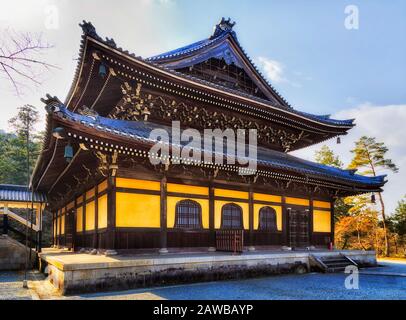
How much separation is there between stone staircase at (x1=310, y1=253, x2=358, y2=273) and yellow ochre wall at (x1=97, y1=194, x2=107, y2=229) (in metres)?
9.21

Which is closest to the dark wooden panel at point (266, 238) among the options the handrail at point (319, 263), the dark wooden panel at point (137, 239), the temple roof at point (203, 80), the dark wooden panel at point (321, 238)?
the handrail at point (319, 263)

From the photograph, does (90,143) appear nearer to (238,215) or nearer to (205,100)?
(205,100)

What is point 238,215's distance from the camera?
52.0 feet

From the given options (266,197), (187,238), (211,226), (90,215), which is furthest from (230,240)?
(90,215)

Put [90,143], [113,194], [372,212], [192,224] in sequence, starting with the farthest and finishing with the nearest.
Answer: [372,212] < [192,224] < [113,194] < [90,143]

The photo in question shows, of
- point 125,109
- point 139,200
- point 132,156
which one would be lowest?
point 139,200

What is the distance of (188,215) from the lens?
46.8 feet

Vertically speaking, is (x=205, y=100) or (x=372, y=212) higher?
(x=205, y=100)

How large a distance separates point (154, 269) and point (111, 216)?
8.09 ft

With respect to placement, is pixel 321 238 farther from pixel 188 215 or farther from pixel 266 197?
pixel 188 215

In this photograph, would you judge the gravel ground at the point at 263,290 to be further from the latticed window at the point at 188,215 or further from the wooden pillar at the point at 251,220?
the latticed window at the point at 188,215

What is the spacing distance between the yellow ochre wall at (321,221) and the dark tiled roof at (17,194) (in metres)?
16.9
